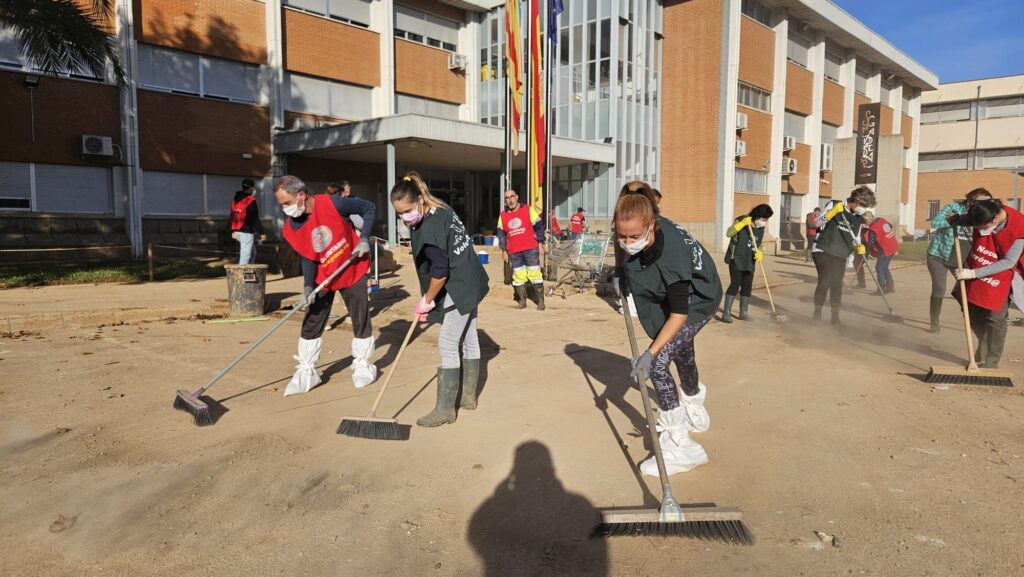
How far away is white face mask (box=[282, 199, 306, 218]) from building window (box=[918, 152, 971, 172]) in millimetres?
59471

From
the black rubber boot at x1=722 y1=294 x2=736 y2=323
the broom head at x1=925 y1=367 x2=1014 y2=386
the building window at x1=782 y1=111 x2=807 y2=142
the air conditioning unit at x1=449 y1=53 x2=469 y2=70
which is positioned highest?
the air conditioning unit at x1=449 y1=53 x2=469 y2=70

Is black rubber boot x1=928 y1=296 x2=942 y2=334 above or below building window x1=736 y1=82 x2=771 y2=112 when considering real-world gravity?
below

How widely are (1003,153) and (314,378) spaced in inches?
2367

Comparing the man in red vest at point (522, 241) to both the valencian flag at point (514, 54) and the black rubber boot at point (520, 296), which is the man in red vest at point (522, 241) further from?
the valencian flag at point (514, 54)

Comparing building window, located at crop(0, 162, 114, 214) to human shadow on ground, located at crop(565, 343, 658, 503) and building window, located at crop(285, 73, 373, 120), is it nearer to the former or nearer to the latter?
building window, located at crop(285, 73, 373, 120)

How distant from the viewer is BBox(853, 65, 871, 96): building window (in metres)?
37.8

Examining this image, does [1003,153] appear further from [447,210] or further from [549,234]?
[447,210]

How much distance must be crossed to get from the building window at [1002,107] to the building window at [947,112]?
974mm

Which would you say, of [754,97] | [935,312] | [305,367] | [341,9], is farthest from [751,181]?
[305,367]

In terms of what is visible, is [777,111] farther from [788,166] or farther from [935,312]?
[935,312]

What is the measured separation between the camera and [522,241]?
397 inches

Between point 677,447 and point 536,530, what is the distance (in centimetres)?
117

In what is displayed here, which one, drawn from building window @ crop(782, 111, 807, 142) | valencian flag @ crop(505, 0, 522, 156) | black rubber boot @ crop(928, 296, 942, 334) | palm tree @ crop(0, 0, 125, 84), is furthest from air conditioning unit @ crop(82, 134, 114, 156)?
building window @ crop(782, 111, 807, 142)

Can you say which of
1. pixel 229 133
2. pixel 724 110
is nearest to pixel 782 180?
pixel 724 110
